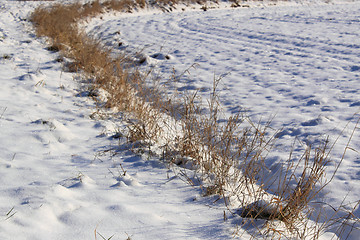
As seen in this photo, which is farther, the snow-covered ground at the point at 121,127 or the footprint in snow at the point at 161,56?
the footprint in snow at the point at 161,56

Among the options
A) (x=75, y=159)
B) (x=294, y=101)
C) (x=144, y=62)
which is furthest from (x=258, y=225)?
(x=144, y=62)

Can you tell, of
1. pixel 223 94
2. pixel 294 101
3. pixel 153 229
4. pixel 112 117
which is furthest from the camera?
pixel 223 94

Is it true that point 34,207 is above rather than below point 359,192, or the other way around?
above

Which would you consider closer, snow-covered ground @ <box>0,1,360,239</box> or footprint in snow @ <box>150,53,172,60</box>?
snow-covered ground @ <box>0,1,360,239</box>

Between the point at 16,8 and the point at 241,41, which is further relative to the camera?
the point at 16,8

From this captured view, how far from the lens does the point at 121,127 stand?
3.33m

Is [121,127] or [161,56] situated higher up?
[161,56]

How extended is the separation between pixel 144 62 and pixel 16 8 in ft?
28.9

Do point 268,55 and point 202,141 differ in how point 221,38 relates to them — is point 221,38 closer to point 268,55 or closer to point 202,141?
point 268,55

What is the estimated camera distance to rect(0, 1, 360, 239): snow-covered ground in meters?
1.80

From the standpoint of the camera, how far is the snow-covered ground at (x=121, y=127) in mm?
1801

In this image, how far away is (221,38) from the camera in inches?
336

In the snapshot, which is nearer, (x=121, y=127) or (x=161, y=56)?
(x=121, y=127)

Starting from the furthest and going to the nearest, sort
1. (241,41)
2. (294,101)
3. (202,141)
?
1. (241,41)
2. (294,101)
3. (202,141)
